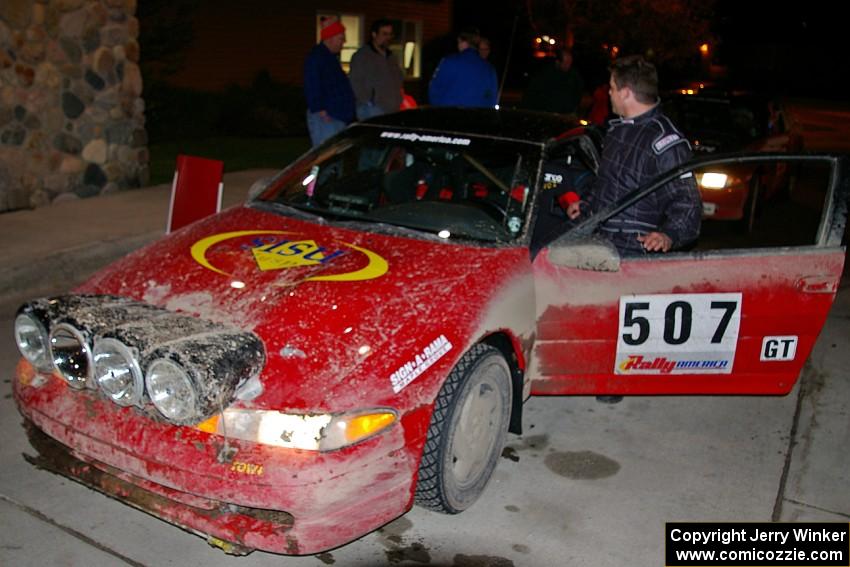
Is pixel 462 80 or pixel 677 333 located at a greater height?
pixel 462 80

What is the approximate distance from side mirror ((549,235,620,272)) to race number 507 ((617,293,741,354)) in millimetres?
240

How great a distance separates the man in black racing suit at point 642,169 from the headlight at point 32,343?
2.67 m

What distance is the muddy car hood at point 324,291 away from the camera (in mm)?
3086

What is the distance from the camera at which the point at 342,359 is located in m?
3.13

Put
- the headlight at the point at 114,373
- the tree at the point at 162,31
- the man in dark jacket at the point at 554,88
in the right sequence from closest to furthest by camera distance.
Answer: the headlight at the point at 114,373, the man in dark jacket at the point at 554,88, the tree at the point at 162,31

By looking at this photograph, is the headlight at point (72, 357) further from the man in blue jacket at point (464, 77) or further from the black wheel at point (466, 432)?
the man in blue jacket at point (464, 77)

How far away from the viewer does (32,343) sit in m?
3.37

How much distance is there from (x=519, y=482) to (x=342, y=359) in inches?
50.8

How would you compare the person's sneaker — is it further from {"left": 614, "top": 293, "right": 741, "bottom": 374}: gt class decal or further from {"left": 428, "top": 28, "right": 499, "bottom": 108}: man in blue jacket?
{"left": 428, "top": 28, "right": 499, "bottom": 108}: man in blue jacket

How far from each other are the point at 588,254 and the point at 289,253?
4.32ft

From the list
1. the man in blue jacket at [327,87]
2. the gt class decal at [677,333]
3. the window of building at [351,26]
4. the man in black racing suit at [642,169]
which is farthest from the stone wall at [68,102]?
the window of building at [351,26]

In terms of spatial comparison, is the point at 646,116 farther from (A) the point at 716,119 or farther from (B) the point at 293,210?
(A) the point at 716,119

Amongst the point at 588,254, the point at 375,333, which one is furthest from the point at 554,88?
the point at 375,333

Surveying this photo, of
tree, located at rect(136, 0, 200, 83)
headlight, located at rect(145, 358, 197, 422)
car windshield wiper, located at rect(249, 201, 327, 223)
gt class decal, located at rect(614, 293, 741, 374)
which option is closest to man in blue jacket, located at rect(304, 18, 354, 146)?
car windshield wiper, located at rect(249, 201, 327, 223)
